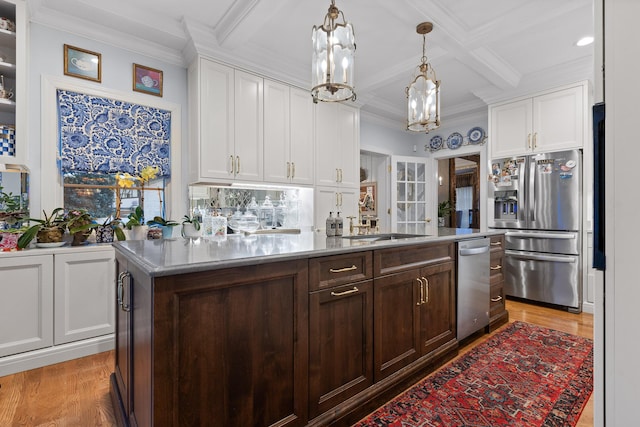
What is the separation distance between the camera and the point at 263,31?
9.79 ft

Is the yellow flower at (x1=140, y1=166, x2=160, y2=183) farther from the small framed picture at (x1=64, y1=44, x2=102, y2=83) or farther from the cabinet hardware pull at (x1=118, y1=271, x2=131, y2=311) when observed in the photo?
the cabinet hardware pull at (x1=118, y1=271, x2=131, y2=311)

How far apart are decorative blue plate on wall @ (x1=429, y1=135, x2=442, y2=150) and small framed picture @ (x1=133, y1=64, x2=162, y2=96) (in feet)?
14.4

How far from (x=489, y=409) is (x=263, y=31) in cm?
341

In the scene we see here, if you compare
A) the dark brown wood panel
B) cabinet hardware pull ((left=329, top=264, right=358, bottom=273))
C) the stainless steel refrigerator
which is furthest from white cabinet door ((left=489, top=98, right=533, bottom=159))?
cabinet hardware pull ((left=329, top=264, right=358, bottom=273))

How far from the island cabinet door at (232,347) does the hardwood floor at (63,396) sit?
97 centimetres

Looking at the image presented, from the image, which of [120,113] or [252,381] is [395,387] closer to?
[252,381]

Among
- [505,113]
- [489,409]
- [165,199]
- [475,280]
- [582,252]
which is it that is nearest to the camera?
[489,409]

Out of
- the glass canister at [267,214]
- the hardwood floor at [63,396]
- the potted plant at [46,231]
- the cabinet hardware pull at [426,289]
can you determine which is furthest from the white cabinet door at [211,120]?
the cabinet hardware pull at [426,289]

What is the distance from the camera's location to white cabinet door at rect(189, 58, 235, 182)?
3.09 metres

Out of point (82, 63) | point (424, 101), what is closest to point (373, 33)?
point (424, 101)

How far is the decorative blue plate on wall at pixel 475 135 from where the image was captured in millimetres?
4999

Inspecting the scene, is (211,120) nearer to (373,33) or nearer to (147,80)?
(147,80)

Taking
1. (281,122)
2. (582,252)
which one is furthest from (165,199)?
(582,252)
